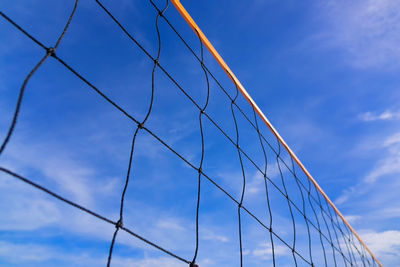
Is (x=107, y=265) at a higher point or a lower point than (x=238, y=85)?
lower

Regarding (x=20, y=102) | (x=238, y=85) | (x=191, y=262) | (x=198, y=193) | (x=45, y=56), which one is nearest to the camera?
(x=20, y=102)

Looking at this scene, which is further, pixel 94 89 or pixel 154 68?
pixel 154 68

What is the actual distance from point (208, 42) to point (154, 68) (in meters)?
0.63

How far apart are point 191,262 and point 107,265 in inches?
15.1

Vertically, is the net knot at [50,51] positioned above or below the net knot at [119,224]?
above

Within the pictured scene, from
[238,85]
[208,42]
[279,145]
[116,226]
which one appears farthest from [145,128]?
[279,145]

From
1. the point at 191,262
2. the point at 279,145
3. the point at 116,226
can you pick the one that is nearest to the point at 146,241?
the point at 116,226

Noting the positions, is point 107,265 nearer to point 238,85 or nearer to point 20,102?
point 20,102

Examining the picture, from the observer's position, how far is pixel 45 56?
71 centimetres

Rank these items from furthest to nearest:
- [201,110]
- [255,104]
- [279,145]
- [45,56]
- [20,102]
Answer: [279,145] < [255,104] < [201,110] < [45,56] < [20,102]

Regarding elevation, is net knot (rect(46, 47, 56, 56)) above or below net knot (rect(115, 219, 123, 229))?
above

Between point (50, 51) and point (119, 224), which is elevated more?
point (50, 51)

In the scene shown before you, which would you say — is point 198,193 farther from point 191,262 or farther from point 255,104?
point 255,104

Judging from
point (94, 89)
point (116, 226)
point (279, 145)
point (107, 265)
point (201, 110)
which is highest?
point (279, 145)
